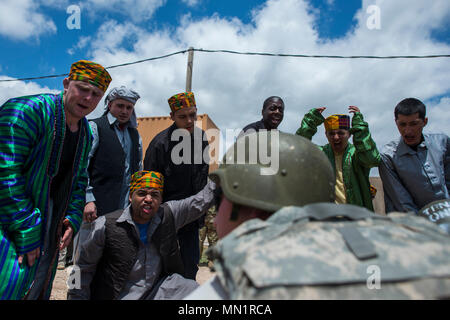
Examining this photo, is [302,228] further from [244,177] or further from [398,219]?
[244,177]

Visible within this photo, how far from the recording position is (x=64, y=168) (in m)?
2.52

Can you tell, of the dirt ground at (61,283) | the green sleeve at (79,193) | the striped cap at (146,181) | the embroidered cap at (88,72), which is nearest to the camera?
the embroidered cap at (88,72)

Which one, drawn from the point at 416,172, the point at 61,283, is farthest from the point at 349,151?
the point at 61,283

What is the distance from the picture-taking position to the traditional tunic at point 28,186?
1.95 m

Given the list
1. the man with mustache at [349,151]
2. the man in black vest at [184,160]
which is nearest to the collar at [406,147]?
the man with mustache at [349,151]

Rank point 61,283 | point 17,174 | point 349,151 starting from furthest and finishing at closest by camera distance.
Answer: point 61,283
point 349,151
point 17,174

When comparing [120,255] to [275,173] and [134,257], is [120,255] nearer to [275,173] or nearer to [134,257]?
[134,257]

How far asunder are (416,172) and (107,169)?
3.21m

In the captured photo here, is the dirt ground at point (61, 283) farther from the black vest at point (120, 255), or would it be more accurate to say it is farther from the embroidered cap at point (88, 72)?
the embroidered cap at point (88, 72)

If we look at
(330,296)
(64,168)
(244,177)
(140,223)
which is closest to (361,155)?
(244,177)

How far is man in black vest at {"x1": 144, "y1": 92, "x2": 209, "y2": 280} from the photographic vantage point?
11.2ft

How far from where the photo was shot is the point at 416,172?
3027 millimetres

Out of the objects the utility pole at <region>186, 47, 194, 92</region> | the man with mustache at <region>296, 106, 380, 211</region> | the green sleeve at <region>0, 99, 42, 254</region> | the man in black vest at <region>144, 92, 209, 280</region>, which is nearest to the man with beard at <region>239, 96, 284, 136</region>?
the man with mustache at <region>296, 106, 380, 211</region>

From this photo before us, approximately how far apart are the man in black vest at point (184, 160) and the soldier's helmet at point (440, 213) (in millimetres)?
2351
